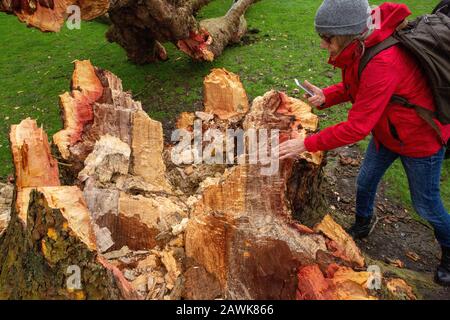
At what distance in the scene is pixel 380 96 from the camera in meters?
1.90

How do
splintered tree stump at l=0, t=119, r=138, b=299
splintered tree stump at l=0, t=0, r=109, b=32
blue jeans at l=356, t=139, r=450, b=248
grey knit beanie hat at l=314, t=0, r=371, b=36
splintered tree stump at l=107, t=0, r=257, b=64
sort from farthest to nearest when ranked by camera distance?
splintered tree stump at l=107, t=0, r=257, b=64 < splintered tree stump at l=0, t=0, r=109, b=32 < blue jeans at l=356, t=139, r=450, b=248 < grey knit beanie hat at l=314, t=0, r=371, b=36 < splintered tree stump at l=0, t=119, r=138, b=299

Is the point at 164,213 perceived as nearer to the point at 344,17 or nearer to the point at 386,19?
the point at 344,17

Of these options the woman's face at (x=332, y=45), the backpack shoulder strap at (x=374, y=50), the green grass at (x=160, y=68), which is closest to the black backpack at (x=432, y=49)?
the backpack shoulder strap at (x=374, y=50)

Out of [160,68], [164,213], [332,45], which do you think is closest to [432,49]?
[332,45]

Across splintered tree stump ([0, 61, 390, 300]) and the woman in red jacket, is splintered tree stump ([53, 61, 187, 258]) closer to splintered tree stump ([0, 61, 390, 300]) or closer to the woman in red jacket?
splintered tree stump ([0, 61, 390, 300])

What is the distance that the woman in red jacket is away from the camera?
1869 millimetres

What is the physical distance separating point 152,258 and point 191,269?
213 mm

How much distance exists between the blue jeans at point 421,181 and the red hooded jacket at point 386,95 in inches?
3.5

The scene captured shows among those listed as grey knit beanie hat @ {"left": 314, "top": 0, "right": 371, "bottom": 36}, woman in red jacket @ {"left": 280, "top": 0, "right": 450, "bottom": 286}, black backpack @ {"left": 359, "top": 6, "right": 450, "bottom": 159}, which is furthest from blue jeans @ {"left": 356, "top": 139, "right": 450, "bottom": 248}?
grey knit beanie hat @ {"left": 314, "top": 0, "right": 371, "bottom": 36}

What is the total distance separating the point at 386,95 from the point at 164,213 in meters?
1.34

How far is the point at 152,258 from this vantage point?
7.20ft

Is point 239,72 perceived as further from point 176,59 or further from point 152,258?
point 152,258

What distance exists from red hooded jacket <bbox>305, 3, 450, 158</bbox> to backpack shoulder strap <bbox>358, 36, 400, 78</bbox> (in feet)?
0.06

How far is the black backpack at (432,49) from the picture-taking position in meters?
1.92
